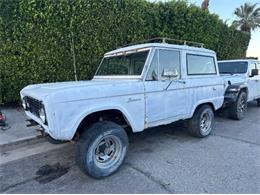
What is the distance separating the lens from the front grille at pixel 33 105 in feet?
10.1

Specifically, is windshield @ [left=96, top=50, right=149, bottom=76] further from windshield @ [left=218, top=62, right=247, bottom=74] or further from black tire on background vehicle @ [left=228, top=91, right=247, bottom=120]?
windshield @ [left=218, top=62, right=247, bottom=74]

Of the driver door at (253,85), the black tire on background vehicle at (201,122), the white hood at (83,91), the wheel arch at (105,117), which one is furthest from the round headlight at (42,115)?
the driver door at (253,85)

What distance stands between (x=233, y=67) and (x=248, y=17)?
95.9 feet

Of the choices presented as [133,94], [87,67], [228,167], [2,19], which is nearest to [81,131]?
[133,94]

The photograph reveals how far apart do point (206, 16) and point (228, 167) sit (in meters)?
8.63

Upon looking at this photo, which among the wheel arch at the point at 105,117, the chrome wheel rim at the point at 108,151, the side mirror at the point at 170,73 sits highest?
the side mirror at the point at 170,73

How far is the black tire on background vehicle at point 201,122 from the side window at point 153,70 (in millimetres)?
1543

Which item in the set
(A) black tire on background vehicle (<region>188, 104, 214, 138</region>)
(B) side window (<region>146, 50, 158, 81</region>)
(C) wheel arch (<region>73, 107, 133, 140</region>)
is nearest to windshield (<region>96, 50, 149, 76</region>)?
(B) side window (<region>146, 50, 158, 81</region>)

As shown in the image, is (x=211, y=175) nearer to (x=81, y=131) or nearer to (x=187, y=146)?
(x=187, y=146)

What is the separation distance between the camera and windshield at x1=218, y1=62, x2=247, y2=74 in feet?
24.1

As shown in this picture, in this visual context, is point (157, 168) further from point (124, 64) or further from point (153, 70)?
point (124, 64)

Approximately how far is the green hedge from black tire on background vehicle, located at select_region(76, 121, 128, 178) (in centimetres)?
414

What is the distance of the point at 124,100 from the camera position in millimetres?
3301

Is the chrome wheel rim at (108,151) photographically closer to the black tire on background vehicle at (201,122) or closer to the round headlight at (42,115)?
the round headlight at (42,115)
